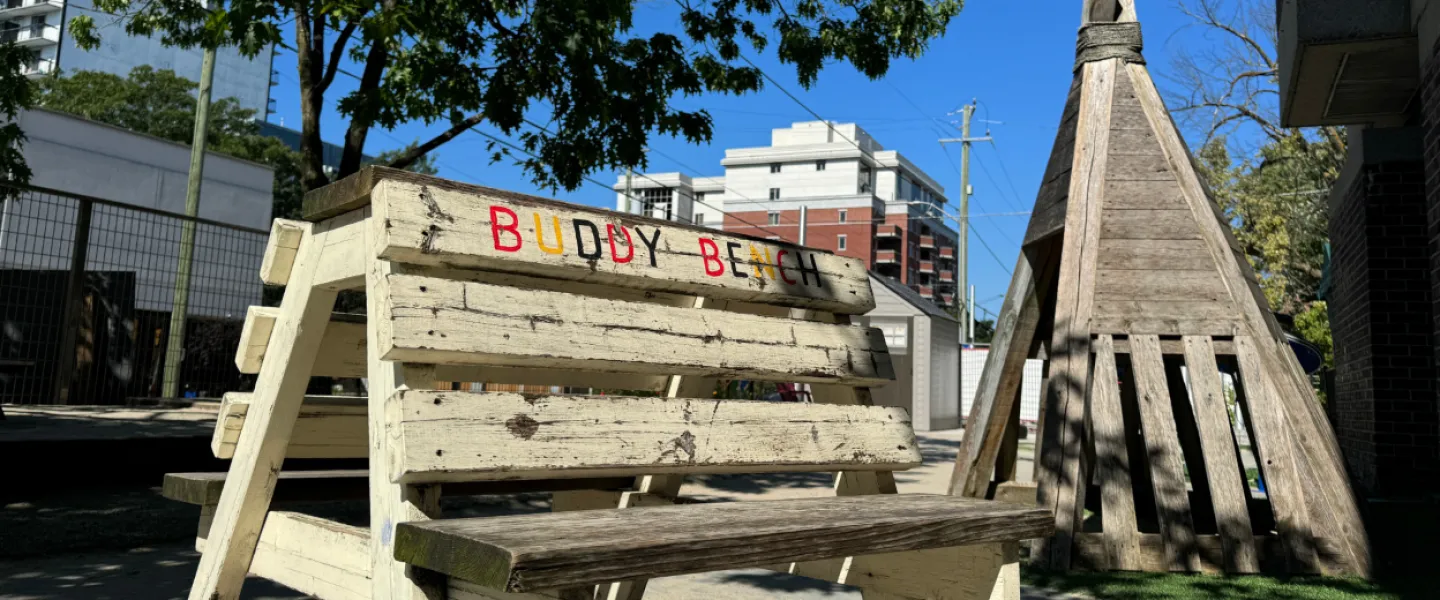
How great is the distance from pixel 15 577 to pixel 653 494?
363cm

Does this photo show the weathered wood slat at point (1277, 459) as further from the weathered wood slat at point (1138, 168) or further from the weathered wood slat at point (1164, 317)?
the weathered wood slat at point (1138, 168)

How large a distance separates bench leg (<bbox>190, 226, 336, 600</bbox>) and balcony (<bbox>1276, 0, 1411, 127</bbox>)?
648 cm

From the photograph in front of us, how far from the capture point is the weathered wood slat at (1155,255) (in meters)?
5.98

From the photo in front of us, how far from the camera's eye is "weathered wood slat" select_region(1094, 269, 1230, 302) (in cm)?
594

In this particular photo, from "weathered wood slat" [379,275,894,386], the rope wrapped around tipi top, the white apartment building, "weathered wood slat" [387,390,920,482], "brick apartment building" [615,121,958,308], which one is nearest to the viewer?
"weathered wood slat" [387,390,920,482]

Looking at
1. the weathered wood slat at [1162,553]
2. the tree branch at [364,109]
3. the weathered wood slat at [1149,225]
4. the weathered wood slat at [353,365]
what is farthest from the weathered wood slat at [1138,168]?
the tree branch at [364,109]

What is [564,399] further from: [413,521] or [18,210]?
[18,210]

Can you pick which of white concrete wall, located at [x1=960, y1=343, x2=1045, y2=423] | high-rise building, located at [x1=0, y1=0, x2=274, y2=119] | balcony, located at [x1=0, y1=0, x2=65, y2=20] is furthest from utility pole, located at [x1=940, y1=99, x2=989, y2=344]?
balcony, located at [x1=0, y1=0, x2=65, y2=20]

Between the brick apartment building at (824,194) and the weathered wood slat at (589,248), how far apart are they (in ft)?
252

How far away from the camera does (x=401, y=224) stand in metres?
2.27

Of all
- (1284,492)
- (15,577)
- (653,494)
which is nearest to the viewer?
(653,494)

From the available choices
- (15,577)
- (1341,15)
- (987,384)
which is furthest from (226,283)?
(1341,15)

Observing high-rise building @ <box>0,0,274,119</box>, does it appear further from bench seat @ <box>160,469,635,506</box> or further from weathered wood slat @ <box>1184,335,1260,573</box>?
bench seat @ <box>160,469,635,506</box>

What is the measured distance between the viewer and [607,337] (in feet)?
8.48
